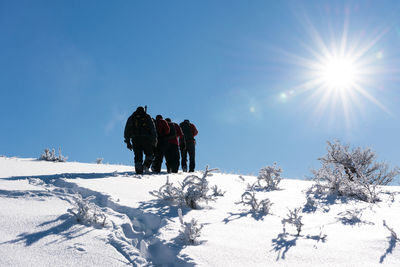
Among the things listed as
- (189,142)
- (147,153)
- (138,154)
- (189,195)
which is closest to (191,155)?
(189,142)

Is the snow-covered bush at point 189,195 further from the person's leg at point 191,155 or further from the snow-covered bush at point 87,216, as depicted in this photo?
the person's leg at point 191,155

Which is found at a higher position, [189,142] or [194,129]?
[194,129]

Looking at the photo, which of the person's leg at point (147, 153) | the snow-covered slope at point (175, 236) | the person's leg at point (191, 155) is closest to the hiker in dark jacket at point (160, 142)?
the person's leg at point (147, 153)

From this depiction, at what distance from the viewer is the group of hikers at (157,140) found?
23.3 feet

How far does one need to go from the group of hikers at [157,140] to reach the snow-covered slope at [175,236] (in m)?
3.81

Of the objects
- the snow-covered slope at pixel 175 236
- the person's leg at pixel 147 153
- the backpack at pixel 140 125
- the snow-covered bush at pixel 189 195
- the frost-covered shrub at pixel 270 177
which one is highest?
the backpack at pixel 140 125

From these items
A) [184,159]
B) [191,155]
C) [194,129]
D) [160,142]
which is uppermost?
[194,129]

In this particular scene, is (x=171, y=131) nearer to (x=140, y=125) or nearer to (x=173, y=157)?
(x=173, y=157)

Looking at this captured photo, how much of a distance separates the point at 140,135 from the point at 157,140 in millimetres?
728

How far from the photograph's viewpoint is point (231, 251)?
2014mm

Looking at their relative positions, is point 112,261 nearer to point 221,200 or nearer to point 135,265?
point 135,265

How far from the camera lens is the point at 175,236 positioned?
223 centimetres

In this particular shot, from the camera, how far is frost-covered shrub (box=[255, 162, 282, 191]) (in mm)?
4805

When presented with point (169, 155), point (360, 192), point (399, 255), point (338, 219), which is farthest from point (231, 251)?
point (169, 155)
